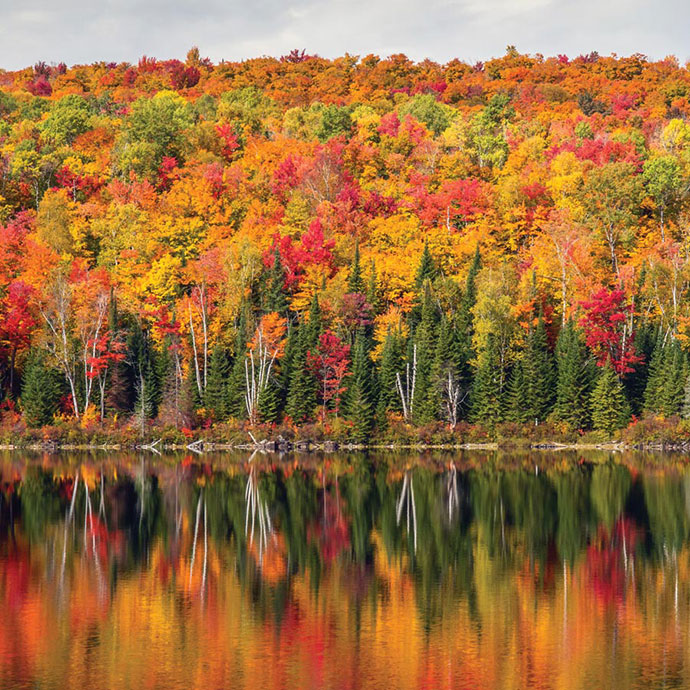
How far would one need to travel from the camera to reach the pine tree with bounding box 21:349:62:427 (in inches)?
3581

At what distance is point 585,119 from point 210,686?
138 meters

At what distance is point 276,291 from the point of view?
102562 millimetres

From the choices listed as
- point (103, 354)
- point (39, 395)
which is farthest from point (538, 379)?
point (39, 395)

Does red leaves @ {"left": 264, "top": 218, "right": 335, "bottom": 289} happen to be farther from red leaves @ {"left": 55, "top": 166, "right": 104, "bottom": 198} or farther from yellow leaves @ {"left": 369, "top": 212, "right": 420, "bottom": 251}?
red leaves @ {"left": 55, "top": 166, "right": 104, "bottom": 198}

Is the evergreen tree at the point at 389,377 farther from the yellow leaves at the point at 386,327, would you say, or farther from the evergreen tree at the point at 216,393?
the evergreen tree at the point at 216,393

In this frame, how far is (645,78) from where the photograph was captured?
18525 cm

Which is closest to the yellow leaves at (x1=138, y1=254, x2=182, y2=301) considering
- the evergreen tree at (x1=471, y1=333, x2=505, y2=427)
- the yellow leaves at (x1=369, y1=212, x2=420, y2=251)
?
the yellow leaves at (x1=369, y1=212, x2=420, y2=251)

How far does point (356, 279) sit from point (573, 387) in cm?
2427

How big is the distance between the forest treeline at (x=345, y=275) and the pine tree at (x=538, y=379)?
6.5 inches

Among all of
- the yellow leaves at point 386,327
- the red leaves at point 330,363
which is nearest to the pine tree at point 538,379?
the yellow leaves at point 386,327

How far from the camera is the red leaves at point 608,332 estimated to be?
9456 centimetres

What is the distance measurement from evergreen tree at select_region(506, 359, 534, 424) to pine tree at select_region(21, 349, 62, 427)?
123 ft

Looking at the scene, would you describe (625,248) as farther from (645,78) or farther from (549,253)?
(645,78)

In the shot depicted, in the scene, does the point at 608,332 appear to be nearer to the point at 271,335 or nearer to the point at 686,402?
the point at 686,402
